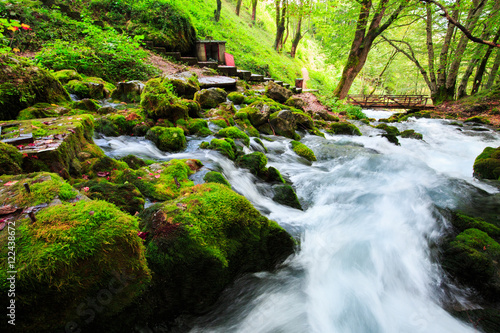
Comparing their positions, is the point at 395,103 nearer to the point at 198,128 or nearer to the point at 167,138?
the point at 198,128

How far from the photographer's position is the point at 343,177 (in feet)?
19.9

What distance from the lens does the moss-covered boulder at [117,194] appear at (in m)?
2.54

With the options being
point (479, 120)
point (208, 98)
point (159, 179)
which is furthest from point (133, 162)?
point (479, 120)

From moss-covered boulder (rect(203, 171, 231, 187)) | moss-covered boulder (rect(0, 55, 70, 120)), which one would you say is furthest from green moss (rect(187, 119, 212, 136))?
moss-covered boulder (rect(0, 55, 70, 120))

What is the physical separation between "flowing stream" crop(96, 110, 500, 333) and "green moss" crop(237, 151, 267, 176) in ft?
0.66

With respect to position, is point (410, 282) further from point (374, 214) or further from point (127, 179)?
point (127, 179)

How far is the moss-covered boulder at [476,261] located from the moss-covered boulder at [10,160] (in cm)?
573

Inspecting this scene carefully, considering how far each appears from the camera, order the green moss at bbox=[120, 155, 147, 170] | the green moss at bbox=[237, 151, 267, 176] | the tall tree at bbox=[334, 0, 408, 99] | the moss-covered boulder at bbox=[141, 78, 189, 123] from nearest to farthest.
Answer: the green moss at bbox=[120, 155, 147, 170] → the green moss at bbox=[237, 151, 267, 176] → the moss-covered boulder at bbox=[141, 78, 189, 123] → the tall tree at bbox=[334, 0, 408, 99]

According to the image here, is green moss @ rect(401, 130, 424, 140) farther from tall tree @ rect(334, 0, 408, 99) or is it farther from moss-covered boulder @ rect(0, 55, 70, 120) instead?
moss-covered boulder @ rect(0, 55, 70, 120)

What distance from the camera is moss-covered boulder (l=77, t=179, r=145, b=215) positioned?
2.54 meters

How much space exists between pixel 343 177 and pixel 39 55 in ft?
33.4

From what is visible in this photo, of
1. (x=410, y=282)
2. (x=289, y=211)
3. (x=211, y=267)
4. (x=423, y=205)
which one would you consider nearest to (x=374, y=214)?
(x=423, y=205)

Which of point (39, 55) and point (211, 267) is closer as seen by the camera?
point (211, 267)

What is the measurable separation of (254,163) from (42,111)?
4.50 meters
